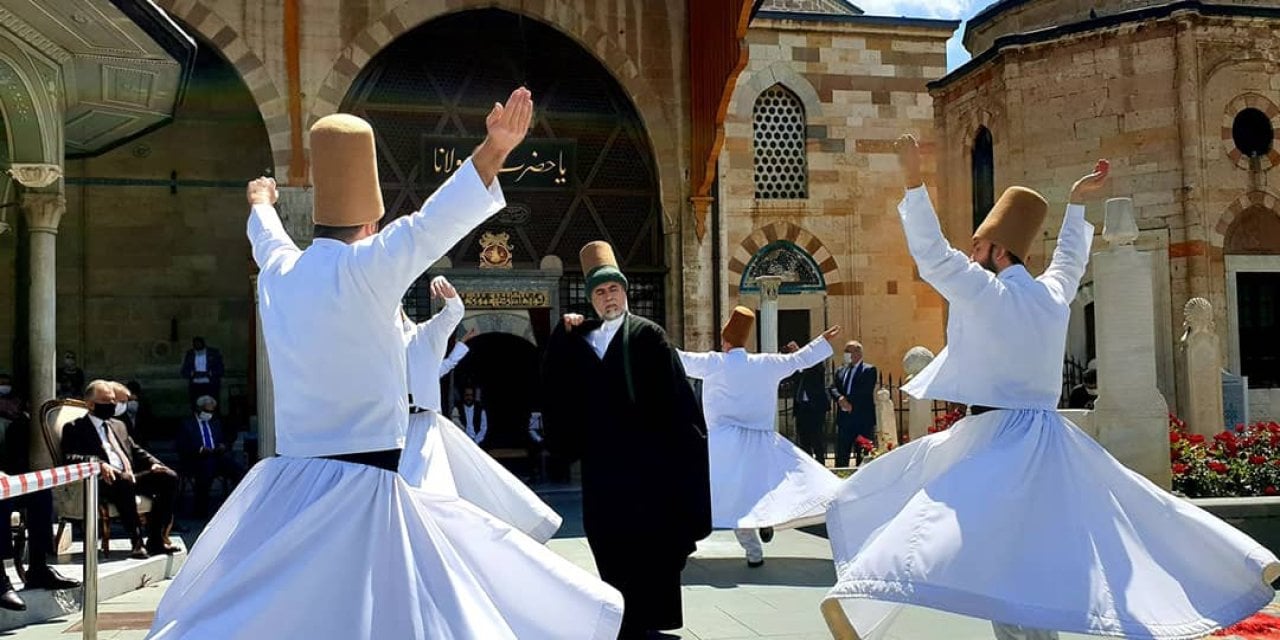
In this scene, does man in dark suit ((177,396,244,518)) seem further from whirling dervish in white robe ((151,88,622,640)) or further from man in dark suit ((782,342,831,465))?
whirling dervish in white robe ((151,88,622,640))

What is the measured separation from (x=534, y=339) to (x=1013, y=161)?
1006cm

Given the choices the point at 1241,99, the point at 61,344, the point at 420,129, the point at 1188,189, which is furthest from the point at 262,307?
the point at 1241,99

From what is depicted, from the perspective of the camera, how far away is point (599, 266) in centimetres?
562

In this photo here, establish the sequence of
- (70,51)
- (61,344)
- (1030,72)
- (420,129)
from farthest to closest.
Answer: (1030,72), (61,344), (420,129), (70,51)

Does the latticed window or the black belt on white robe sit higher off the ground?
the latticed window

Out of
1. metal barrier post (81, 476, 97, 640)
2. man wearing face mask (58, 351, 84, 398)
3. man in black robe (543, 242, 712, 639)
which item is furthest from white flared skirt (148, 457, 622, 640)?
man wearing face mask (58, 351, 84, 398)

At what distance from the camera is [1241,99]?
1983cm

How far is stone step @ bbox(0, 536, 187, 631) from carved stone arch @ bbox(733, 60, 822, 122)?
15476 millimetres

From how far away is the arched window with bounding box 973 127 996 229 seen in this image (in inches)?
871

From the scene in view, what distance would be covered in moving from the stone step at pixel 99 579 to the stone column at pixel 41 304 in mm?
1445

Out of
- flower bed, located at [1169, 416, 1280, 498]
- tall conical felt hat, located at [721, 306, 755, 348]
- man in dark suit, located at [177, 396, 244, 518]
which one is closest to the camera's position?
tall conical felt hat, located at [721, 306, 755, 348]

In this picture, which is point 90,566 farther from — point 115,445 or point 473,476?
point 115,445

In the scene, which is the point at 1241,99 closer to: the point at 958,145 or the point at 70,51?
the point at 958,145

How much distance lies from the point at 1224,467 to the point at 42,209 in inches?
435
